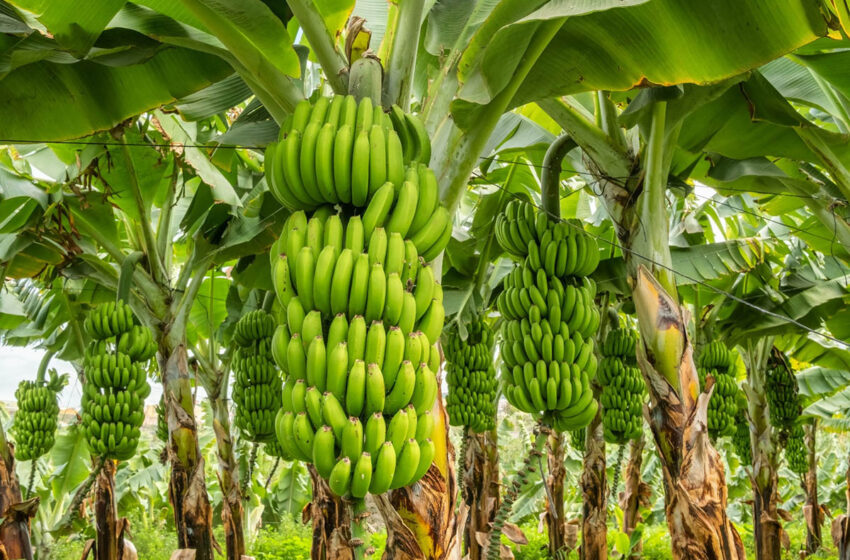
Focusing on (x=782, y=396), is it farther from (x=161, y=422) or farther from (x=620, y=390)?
(x=161, y=422)

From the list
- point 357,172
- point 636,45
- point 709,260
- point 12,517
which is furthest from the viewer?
point 709,260

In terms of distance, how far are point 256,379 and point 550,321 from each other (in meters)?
2.77

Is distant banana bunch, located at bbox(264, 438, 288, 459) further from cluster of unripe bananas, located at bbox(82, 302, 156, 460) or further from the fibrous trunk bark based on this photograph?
the fibrous trunk bark

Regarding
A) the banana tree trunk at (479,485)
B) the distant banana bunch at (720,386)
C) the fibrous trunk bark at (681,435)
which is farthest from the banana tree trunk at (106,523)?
the distant banana bunch at (720,386)

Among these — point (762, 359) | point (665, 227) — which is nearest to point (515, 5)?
point (665, 227)

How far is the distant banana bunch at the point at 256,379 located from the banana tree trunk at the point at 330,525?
0.76 m

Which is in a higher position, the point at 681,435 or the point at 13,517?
the point at 681,435

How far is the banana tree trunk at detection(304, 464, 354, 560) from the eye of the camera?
217 centimetres

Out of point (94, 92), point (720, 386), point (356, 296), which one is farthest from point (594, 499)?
point (94, 92)

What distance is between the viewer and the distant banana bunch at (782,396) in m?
7.00

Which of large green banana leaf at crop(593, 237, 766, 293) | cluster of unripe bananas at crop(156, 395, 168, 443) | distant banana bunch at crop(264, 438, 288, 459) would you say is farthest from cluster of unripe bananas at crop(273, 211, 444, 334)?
cluster of unripe bananas at crop(156, 395, 168, 443)

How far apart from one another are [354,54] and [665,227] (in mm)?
1669

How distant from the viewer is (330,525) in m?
2.83

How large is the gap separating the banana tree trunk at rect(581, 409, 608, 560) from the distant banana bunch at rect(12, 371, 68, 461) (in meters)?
5.18
